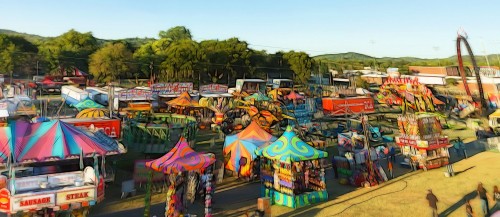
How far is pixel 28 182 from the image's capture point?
10133 millimetres

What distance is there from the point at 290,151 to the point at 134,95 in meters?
30.1

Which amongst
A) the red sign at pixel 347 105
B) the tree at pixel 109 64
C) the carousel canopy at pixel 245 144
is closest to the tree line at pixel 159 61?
the tree at pixel 109 64

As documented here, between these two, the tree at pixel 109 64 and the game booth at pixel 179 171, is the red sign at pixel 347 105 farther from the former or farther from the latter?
the tree at pixel 109 64

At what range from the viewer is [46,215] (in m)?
10.1

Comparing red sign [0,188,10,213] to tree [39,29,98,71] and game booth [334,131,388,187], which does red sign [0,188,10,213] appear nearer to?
game booth [334,131,388,187]

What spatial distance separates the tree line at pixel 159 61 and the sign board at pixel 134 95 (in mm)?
28316

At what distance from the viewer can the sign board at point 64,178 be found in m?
10.5

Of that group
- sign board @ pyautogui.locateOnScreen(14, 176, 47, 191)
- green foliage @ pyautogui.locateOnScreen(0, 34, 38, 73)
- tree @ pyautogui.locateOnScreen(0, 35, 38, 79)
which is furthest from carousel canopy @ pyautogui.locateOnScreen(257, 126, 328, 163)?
green foliage @ pyautogui.locateOnScreen(0, 34, 38, 73)

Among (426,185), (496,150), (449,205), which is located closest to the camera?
(449,205)

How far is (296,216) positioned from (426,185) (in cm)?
838

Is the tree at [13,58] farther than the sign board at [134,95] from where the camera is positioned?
Yes

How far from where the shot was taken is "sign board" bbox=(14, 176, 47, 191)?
994cm

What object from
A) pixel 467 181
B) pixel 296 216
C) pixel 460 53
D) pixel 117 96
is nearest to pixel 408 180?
pixel 467 181

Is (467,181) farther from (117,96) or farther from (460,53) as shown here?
(460,53)
